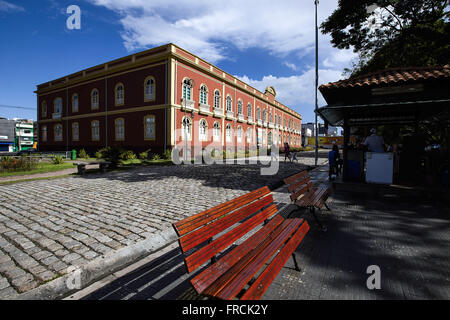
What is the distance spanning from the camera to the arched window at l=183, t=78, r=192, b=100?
2160 cm

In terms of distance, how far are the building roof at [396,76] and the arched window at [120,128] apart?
21.5 meters

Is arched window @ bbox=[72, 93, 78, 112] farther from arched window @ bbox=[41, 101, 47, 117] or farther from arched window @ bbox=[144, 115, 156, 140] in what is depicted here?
arched window @ bbox=[144, 115, 156, 140]

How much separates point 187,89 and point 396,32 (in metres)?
16.6

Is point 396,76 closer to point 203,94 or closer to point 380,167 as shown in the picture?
point 380,167

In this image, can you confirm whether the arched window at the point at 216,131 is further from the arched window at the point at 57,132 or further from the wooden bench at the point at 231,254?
the wooden bench at the point at 231,254

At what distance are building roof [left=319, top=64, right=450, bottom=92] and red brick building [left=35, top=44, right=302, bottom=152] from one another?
15.8 m

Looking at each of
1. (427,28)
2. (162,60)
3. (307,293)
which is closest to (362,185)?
(307,293)

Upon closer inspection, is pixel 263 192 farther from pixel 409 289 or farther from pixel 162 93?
pixel 162 93

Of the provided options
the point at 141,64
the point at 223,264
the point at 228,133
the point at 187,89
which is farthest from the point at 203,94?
the point at 223,264

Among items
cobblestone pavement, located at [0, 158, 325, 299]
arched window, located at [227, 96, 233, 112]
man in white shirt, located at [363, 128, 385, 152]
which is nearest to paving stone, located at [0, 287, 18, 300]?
cobblestone pavement, located at [0, 158, 325, 299]

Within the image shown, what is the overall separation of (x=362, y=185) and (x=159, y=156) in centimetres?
1698

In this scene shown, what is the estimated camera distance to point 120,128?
933 inches

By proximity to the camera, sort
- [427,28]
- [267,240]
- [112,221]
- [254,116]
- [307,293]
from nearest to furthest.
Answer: [307,293], [267,240], [112,221], [427,28], [254,116]

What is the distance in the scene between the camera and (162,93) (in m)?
20.6
